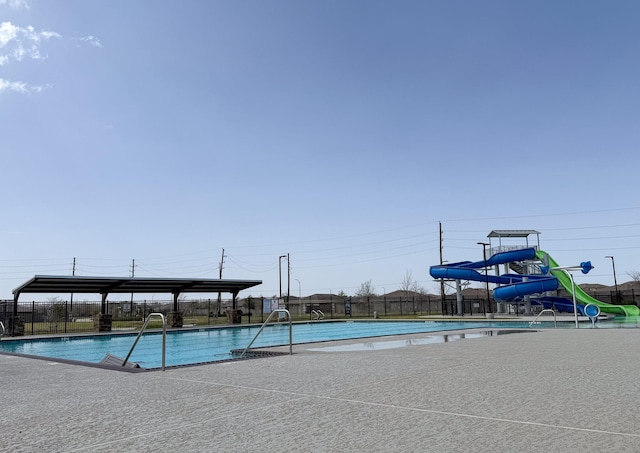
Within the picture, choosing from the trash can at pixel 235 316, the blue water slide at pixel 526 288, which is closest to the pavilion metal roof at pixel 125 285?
the trash can at pixel 235 316

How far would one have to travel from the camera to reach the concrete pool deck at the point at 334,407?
3816mm

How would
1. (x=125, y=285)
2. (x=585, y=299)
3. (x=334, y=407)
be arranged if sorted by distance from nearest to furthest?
1. (x=334, y=407)
2. (x=125, y=285)
3. (x=585, y=299)

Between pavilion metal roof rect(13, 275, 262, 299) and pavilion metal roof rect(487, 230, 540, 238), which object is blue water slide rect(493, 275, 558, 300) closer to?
pavilion metal roof rect(487, 230, 540, 238)

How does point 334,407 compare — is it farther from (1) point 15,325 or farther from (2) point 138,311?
(2) point 138,311

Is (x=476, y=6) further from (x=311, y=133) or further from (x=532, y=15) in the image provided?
(x=311, y=133)

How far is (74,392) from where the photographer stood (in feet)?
21.4

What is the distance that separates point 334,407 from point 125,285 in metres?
23.4

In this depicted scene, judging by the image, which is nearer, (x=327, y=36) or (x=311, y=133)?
(x=327, y=36)

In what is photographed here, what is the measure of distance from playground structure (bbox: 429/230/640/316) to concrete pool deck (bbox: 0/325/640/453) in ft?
99.7

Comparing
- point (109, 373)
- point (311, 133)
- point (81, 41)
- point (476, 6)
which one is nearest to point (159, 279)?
point (311, 133)

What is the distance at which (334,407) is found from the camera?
Answer: 202 inches

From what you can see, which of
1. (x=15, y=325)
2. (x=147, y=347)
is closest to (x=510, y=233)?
(x=147, y=347)

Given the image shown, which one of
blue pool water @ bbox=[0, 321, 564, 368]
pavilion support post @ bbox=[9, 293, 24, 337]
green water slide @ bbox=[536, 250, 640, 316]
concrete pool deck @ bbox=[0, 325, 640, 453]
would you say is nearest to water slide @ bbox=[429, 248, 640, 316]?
green water slide @ bbox=[536, 250, 640, 316]

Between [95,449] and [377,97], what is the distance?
66.0ft
